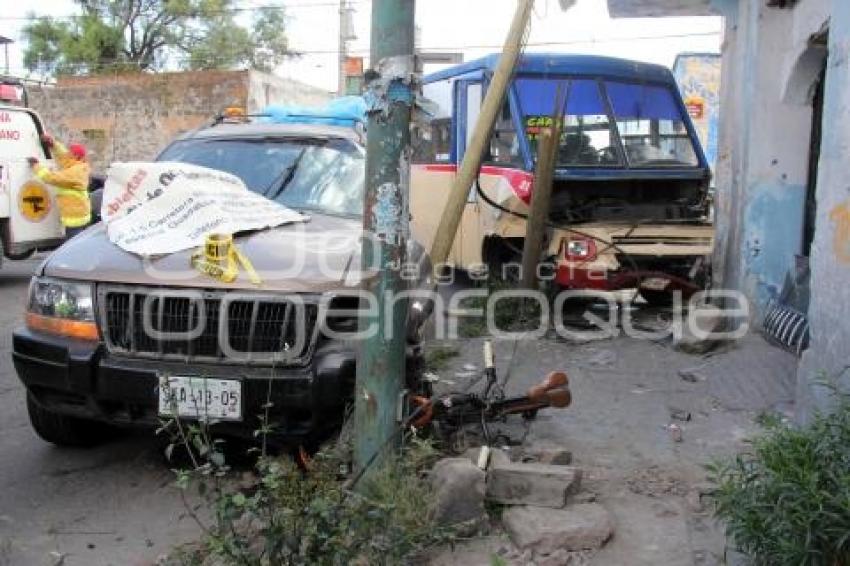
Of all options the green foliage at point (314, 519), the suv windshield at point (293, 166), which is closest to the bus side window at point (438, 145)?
the suv windshield at point (293, 166)

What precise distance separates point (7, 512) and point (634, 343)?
4.83 m

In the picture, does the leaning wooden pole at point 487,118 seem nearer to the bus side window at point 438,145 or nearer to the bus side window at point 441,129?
the bus side window at point 441,129

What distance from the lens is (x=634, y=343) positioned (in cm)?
714

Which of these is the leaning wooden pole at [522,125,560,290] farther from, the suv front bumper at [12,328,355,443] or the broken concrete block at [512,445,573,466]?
the suv front bumper at [12,328,355,443]

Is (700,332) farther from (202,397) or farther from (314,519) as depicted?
(314,519)

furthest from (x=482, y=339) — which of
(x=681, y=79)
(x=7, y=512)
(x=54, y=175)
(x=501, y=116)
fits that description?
(x=681, y=79)

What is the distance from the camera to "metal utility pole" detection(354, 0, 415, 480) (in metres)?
3.46

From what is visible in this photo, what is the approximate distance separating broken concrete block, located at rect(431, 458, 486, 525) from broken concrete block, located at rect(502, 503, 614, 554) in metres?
0.16

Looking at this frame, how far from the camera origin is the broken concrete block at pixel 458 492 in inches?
136

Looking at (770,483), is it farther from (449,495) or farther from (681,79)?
(681,79)

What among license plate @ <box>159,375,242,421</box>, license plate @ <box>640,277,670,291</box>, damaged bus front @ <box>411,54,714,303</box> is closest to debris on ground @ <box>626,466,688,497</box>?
license plate @ <box>159,375,242,421</box>

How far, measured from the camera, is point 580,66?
8344mm

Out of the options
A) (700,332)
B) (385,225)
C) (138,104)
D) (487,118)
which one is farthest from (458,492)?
(138,104)

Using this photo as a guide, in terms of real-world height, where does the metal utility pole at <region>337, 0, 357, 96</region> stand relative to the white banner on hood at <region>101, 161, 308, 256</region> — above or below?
above
